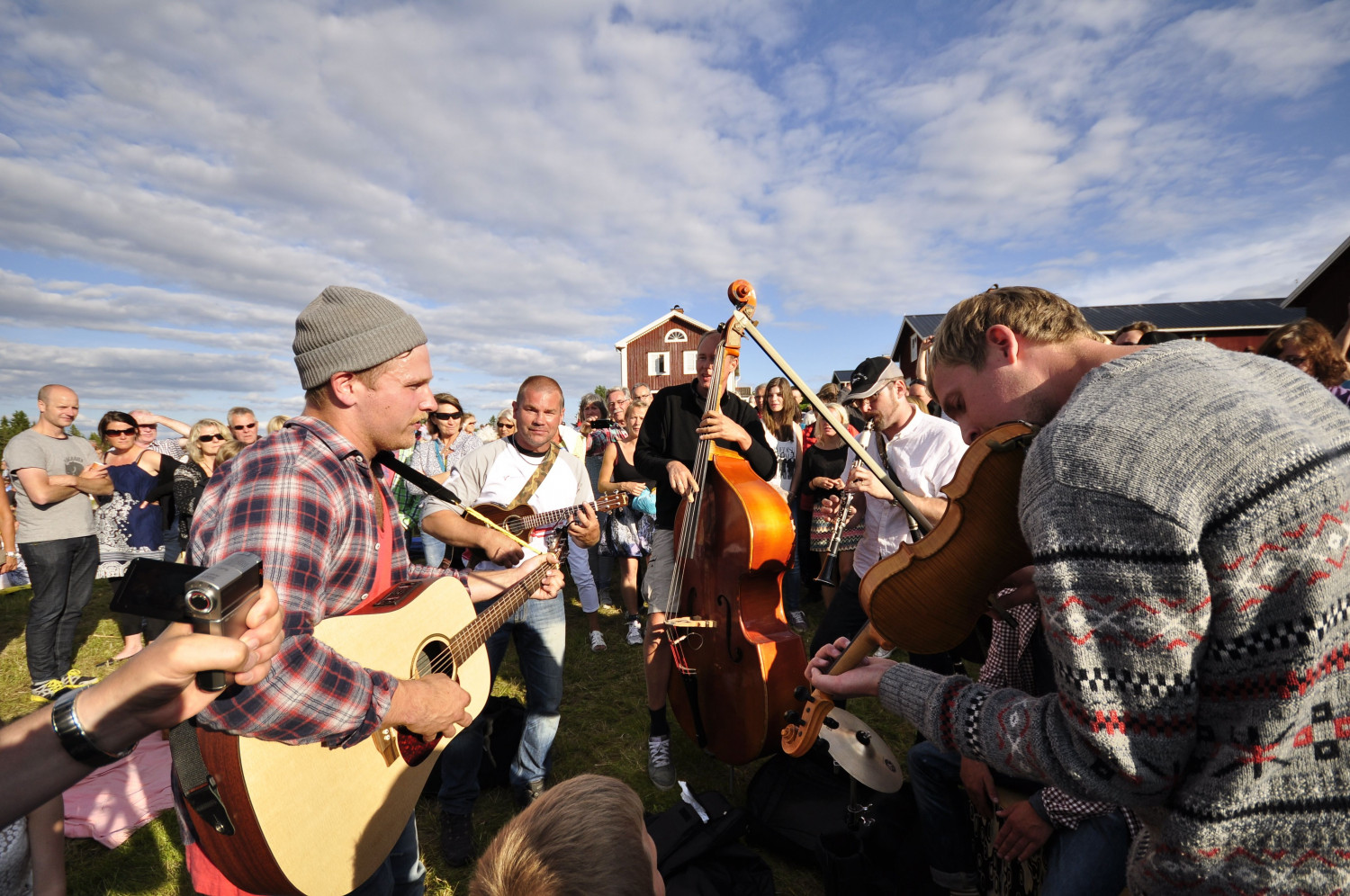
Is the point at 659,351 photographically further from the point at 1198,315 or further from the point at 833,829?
the point at 833,829

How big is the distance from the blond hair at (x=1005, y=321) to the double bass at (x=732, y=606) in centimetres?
172

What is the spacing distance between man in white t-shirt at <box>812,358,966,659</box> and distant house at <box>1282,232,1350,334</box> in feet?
61.4

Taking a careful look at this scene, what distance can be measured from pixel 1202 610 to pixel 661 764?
3496mm

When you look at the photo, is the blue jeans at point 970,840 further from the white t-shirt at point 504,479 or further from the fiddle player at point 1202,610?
the white t-shirt at point 504,479

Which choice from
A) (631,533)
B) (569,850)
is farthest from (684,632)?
(631,533)

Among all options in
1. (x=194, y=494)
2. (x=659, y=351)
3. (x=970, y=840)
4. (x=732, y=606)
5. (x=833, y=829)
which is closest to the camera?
(x=970, y=840)

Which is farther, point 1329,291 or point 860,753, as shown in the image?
point 1329,291

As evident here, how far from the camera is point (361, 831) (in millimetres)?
1972

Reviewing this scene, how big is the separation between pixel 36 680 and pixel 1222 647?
26.1ft

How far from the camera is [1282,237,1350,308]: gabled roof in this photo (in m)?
15.5

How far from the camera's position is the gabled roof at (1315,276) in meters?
15.5

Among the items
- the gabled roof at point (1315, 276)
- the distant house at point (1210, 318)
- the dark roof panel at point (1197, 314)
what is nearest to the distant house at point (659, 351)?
the distant house at point (1210, 318)

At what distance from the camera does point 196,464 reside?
613cm

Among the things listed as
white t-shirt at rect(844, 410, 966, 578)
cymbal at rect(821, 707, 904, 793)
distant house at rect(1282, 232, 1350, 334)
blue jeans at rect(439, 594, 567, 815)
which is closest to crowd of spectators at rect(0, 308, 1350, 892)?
white t-shirt at rect(844, 410, 966, 578)
